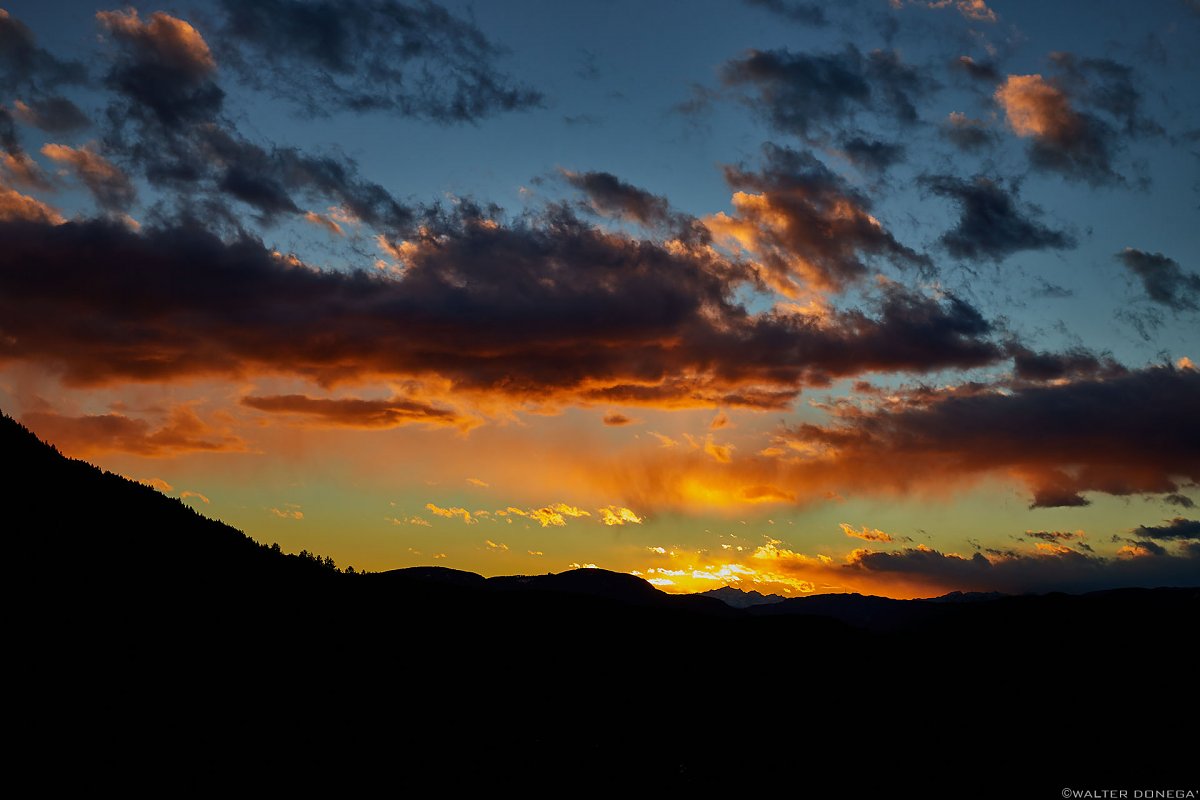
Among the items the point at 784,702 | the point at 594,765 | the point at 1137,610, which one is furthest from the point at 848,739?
the point at 1137,610

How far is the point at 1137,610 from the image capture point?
129750 mm

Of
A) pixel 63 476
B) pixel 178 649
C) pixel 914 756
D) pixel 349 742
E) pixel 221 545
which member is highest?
pixel 63 476

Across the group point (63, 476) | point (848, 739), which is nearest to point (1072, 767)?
point (848, 739)

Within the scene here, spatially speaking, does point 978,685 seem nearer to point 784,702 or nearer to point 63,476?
point 784,702

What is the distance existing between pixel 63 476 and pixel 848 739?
64052mm

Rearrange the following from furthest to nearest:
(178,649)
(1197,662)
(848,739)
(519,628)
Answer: (1197,662)
(519,628)
(848,739)
(178,649)

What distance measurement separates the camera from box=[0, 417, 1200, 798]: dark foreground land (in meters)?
35.7

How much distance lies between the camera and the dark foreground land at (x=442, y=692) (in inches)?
1405

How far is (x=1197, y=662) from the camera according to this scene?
10119cm

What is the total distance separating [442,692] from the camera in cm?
5222

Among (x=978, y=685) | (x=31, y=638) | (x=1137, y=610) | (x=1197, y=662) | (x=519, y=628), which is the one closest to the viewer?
(x=31, y=638)

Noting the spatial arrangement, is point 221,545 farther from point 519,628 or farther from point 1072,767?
point 1072,767

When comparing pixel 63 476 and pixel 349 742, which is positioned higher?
pixel 63 476

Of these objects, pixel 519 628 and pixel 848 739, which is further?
pixel 519 628
